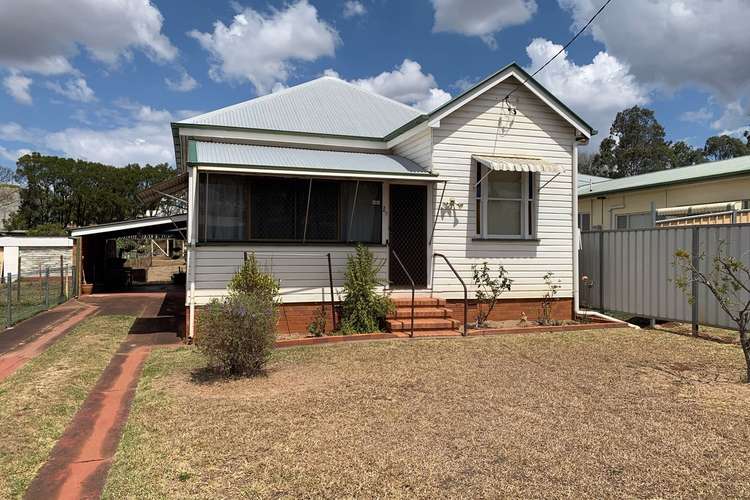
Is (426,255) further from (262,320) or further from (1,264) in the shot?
(1,264)

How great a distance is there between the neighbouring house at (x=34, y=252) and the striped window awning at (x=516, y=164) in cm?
2108

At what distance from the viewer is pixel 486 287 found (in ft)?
35.4

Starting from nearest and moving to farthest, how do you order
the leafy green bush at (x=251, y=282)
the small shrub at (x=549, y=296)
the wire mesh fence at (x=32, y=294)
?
the leafy green bush at (x=251, y=282) → the small shrub at (x=549, y=296) → the wire mesh fence at (x=32, y=294)

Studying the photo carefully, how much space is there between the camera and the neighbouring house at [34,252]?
80.1 feet

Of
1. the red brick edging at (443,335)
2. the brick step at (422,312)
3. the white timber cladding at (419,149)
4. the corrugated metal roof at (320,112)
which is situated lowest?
the red brick edging at (443,335)

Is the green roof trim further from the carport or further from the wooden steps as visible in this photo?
the carport

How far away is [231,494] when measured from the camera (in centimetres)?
365

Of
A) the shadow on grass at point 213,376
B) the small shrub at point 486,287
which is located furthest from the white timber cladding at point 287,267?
the shadow on grass at point 213,376

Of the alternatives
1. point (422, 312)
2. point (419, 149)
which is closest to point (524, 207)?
point (419, 149)

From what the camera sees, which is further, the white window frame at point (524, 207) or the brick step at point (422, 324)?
the white window frame at point (524, 207)

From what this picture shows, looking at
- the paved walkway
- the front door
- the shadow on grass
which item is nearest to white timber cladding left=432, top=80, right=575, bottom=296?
the front door

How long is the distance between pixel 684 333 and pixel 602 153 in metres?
53.5

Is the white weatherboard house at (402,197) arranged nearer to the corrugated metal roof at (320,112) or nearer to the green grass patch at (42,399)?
the corrugated metal roof at (320,112)

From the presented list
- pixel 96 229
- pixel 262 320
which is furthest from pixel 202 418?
pixel 96 229
